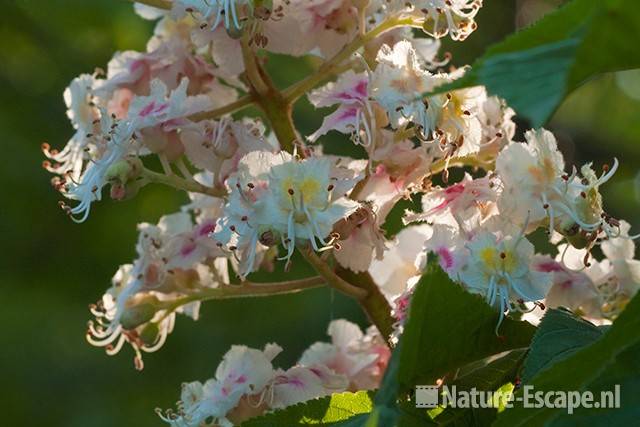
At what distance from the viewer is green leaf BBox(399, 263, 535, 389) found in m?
1.02

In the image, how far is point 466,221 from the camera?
131 cm

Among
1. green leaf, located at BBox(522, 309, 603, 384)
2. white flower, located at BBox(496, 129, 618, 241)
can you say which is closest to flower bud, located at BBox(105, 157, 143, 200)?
white flower, located at BBox(496, 129, 618, 241)

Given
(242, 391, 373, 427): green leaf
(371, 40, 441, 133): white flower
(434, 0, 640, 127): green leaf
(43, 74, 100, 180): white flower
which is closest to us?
(434, 0, 640, 127): green leaf

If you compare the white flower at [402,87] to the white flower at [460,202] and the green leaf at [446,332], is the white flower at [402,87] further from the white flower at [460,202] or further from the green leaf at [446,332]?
the green leaf at [446,332]

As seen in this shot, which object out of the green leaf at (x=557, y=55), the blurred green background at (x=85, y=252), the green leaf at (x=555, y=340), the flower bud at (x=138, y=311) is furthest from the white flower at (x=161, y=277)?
the blurred green background at (x=85, y=252)

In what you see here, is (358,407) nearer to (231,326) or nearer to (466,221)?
(466,221)

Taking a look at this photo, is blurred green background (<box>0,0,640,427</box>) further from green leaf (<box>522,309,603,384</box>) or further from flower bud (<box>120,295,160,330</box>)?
green leaf (<box>522,309,603,384</box>)

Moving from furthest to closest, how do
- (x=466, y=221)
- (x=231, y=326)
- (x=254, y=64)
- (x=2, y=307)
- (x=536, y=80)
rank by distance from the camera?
(x=231, y=326) → (x=2, y=307) → (x=254, y=64) → (x=466, y=221) → (x=536, y=80)

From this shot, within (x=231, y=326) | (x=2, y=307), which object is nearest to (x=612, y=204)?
(x=231, y=326)

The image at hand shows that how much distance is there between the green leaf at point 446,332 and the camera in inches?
40.0

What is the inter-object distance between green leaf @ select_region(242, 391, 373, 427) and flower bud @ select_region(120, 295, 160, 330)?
1.36 feet

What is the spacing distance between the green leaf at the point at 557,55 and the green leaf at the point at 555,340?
11.6 inches

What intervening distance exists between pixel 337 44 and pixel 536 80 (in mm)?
722

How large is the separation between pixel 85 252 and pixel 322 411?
2741mm
